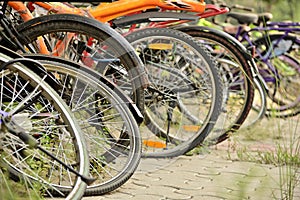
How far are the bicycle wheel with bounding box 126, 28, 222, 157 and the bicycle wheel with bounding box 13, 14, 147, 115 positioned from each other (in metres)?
0.54

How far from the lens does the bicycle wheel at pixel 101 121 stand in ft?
15.6

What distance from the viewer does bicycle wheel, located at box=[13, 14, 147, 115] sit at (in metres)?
5.00

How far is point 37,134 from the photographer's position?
4836 millimetres

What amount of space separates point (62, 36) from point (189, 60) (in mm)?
1767

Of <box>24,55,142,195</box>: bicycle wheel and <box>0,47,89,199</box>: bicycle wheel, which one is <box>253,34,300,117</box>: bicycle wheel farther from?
<box>0,47,89,199</box>: bicycle wheel

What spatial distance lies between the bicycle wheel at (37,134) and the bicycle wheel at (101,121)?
218 millimetres

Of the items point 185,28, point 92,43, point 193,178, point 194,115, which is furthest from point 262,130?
point 92,43

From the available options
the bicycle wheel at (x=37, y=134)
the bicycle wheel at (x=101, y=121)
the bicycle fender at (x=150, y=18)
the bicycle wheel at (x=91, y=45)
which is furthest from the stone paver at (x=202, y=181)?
the bicycle fender at (x=150, y=18)

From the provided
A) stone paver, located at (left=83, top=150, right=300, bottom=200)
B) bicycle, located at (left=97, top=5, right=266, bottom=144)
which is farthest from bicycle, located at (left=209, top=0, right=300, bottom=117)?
stone paver, located at (left=83, top=150, right=300, bottom=200)

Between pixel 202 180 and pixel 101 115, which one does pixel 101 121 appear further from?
pixel 202 180

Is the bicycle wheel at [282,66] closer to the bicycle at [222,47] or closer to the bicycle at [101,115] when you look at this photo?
the bicycle at [222,47]

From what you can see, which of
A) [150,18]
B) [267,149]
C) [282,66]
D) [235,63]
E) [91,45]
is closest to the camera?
[91,45]

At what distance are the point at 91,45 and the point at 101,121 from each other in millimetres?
549

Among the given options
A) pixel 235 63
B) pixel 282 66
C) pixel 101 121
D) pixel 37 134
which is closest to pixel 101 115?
pixel 101 121
